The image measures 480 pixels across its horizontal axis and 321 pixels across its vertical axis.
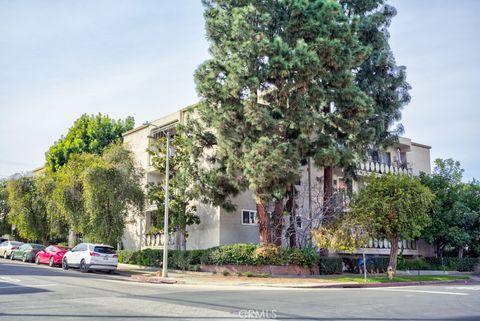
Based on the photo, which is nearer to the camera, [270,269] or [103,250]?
[270,269]

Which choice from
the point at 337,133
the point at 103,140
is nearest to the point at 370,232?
the point at 337,133

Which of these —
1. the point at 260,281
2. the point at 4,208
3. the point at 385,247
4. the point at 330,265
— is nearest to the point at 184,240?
the point at 330,265

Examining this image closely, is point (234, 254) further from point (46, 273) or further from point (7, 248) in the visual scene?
point (7, 248)

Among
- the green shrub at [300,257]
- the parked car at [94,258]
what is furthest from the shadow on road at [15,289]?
the green shrub at [300,257]

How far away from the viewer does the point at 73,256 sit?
1073 inches

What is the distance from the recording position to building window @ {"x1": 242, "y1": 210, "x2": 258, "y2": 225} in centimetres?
3114

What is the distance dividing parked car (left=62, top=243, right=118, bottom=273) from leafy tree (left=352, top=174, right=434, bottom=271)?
13.5 meters

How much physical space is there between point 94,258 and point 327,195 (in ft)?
45.3

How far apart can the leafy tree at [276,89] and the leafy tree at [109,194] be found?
283 inches

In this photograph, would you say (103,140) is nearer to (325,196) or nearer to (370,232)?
(325,196)

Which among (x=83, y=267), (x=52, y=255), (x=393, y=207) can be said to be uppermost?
(x=393, y=207)

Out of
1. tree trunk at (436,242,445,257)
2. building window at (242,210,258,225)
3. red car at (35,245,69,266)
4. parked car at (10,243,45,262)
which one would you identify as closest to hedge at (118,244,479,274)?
tree trunk at (436,242,445,257)

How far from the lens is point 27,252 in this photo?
3378 centimetres

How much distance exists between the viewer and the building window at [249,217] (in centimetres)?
3114
